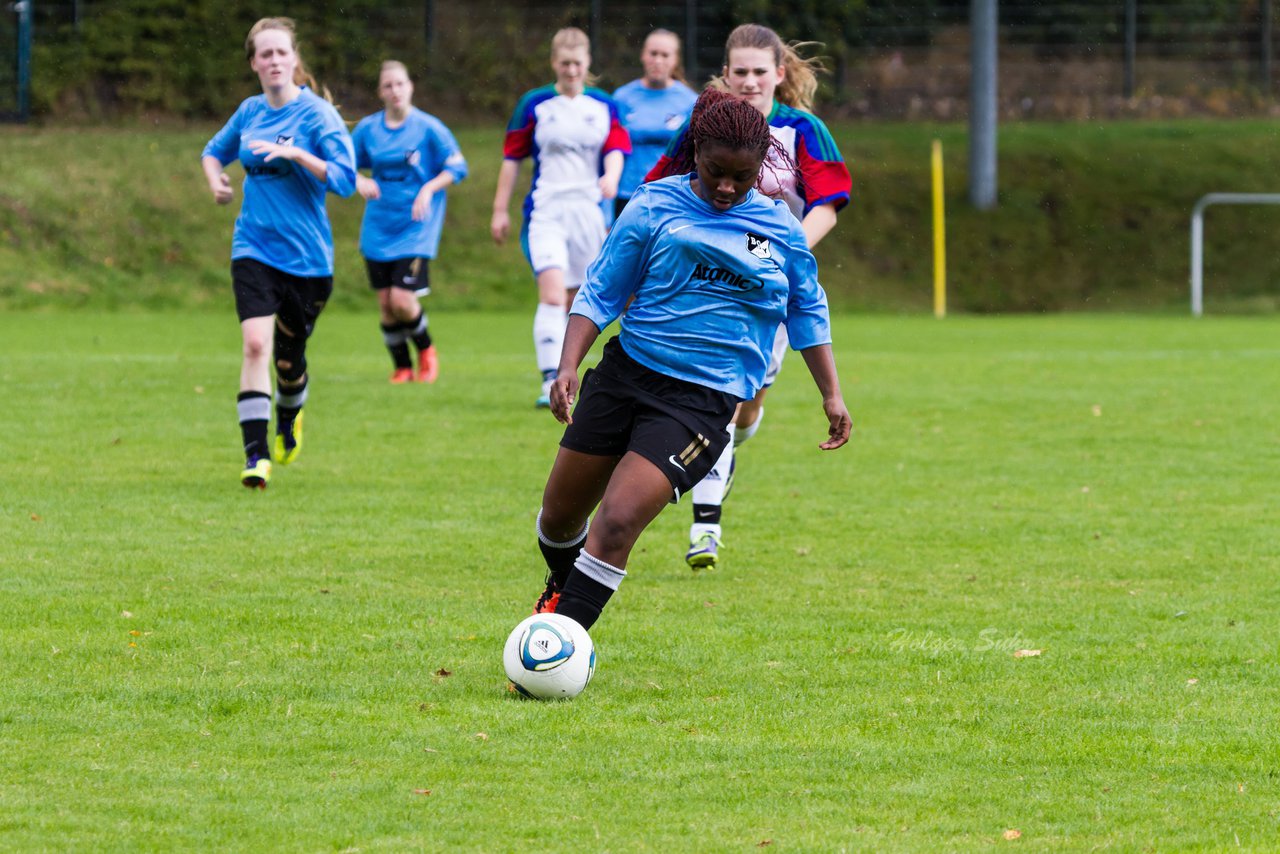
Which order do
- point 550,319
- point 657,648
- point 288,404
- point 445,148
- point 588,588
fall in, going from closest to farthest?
point 588,588
point 657,648
point 288,404
point 550,319
point 445,148

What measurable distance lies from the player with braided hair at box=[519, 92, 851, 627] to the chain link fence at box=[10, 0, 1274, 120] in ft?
81.8

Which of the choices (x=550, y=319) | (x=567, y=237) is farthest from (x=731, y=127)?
(x=567, y=237)

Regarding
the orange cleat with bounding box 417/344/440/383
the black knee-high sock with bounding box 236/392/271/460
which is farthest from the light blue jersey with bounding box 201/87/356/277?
the orange cleat with bounding box 417/344/440/383

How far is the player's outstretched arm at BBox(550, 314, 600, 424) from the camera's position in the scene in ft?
15.8

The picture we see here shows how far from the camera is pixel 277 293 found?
356 inches

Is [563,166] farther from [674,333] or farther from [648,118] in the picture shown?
[674,333]

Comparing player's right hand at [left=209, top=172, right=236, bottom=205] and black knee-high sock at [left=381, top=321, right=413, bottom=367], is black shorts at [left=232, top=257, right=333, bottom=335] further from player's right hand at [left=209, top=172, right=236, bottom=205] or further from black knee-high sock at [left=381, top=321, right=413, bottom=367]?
black knee-high sock at [left=381, top=321, right=413, bottom=367]

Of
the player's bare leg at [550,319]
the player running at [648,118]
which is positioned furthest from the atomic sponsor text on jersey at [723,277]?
the player running at [648,118]

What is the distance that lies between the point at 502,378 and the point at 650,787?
11.1 m

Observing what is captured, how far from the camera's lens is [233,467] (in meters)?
9.67

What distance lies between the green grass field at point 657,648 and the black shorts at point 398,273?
2.57 meters

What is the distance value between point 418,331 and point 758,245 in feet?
31.2

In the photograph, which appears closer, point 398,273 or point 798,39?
point 398,273

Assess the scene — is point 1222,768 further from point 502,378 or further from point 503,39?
point 503,39
